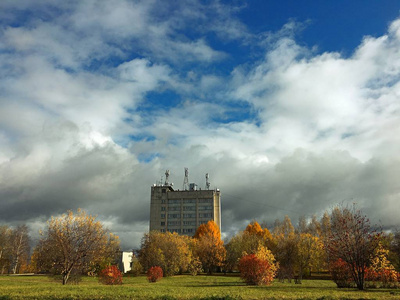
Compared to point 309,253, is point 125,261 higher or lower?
lower

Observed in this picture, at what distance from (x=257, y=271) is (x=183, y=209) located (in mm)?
108391

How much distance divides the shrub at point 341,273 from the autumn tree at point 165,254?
38.9 meters

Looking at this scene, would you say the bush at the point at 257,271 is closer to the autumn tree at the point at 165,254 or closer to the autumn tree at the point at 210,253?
the autumn tree at the point at 165,254

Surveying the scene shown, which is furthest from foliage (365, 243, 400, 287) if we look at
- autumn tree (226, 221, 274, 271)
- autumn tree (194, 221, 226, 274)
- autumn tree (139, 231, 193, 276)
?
autumn tree (194, 221, 226, 274)

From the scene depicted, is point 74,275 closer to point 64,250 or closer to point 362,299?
point 64,250

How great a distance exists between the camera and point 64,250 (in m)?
36.1

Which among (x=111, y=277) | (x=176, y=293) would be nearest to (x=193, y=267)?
(x=111, y=277)

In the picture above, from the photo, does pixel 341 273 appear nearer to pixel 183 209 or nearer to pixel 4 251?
pixel 4 251

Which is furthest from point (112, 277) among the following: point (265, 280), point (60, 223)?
point (265, 280)

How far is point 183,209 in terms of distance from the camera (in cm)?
14238

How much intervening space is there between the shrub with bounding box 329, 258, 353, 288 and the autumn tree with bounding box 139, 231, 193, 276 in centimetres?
3886

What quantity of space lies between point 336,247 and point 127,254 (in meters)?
89.2

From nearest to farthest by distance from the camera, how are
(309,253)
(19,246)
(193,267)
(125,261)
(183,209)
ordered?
(309,253)
(193,267)
(19,246)
(125,261)
(183,209)

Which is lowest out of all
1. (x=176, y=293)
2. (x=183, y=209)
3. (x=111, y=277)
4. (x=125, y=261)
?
(x=125, y=261)
